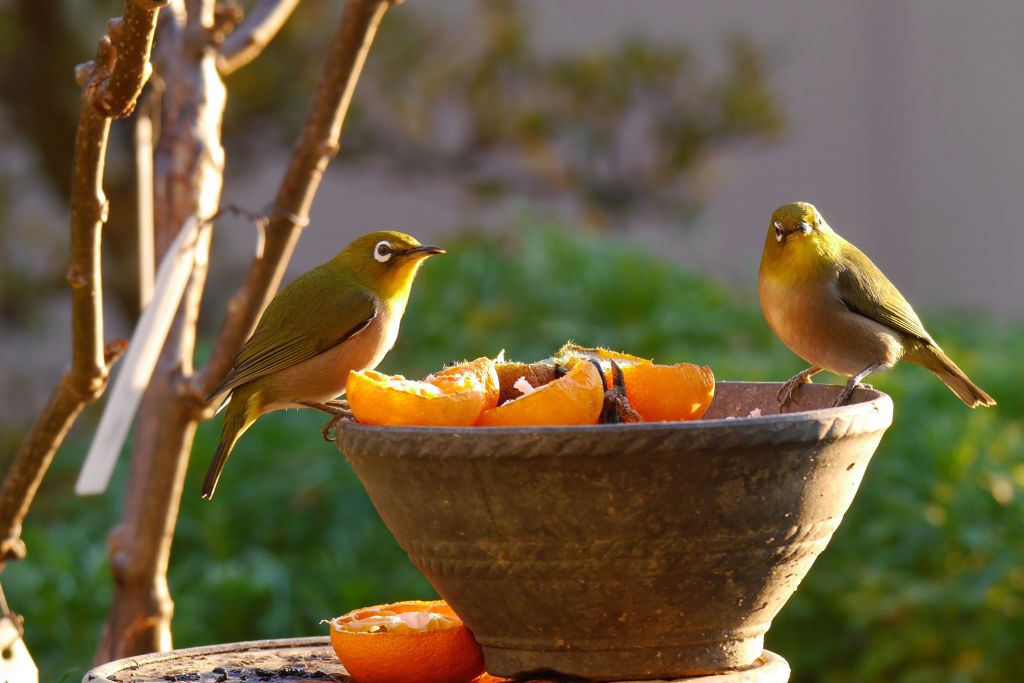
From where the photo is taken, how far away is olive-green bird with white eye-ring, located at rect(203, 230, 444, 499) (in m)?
2.51

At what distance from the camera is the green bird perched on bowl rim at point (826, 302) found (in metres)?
2.51

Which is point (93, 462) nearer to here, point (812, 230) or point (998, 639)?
point (812, 230)

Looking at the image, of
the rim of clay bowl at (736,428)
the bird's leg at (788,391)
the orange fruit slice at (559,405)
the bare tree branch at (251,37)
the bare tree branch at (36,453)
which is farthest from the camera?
the bare tree branch at (251,37)

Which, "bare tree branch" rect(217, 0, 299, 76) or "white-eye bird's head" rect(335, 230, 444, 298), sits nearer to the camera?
"white-eye bird's head" rect(335, 230, 444, 298)

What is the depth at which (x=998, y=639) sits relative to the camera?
4547 millimetres

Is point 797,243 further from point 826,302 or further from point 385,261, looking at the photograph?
point 385,261

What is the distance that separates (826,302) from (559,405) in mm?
808

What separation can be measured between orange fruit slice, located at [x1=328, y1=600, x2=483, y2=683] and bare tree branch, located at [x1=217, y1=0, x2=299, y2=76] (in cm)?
160

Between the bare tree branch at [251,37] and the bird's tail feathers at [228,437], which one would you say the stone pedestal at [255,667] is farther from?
the bare tree branch at [251,37]

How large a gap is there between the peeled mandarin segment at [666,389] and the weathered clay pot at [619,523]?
0.24 m

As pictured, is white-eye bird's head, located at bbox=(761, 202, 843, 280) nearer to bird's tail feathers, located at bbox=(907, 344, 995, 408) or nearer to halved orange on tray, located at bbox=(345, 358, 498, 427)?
bird's tail feathers, located at bbox=(907, 344, 995, 408)

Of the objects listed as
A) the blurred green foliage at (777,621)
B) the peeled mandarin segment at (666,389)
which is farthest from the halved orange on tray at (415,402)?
the blurred green foliage at (777,621)

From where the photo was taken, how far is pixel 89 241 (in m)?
2.32

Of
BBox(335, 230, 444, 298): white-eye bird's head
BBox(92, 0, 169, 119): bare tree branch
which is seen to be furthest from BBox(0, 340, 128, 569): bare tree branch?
BBox(92, 0, 169, 119): bare tree branch
